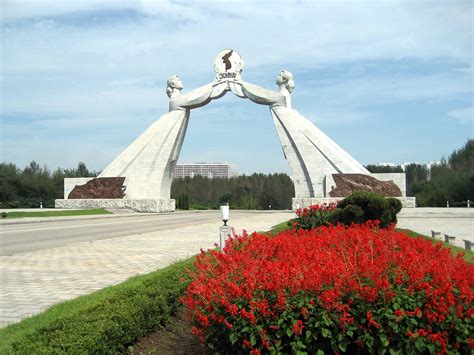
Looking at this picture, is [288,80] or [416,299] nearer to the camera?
[416,299]

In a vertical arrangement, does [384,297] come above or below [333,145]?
below

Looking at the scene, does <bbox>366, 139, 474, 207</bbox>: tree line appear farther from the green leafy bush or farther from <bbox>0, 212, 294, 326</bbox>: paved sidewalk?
<bbox>0, 212, 294, 326</bbox>: paved sidewalk

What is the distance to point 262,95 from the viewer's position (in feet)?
81.8

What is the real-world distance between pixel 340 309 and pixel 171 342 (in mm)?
1410

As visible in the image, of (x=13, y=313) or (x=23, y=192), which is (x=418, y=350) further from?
(x=23, y=192)

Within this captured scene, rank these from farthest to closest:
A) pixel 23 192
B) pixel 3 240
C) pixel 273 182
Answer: pixel 273 182 → pixel 23 192 → pixel 3 240

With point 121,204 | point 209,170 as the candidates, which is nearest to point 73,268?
point 121,204

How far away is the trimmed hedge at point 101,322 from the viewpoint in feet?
7.64

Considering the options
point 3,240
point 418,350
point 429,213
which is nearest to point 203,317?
point 418,350

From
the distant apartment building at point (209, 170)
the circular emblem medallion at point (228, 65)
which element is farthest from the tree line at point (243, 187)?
the distant apartment building at point (209, 170)

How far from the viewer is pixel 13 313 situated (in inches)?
146

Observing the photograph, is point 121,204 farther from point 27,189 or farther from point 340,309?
point 340,309

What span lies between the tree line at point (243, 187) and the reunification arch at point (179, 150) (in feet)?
28.3

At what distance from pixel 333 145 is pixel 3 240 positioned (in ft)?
57.3
